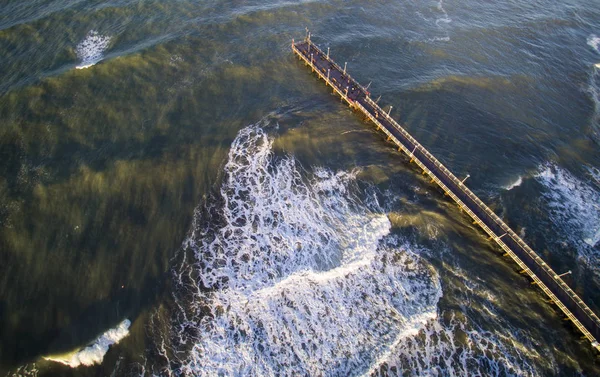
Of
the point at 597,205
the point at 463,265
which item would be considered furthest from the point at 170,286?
the point at 597,205

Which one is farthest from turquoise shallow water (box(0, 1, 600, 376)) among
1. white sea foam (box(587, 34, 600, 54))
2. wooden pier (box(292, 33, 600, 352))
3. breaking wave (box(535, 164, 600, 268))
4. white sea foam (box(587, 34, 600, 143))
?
wooden pier (box(292, 33, 600, 352))

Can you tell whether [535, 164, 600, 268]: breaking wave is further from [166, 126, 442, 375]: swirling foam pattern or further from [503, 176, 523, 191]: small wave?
[166, 126, 442, 375]: swirling foam pattern

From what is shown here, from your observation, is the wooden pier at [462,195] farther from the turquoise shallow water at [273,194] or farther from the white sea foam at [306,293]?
the white sea foam at [306,293]

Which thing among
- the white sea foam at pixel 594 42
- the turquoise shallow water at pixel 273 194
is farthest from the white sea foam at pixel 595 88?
the turquoise shallow water at pixel 273 194

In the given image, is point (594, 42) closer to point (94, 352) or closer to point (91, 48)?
point (91, 48)

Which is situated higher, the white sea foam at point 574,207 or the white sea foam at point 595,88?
the white sea foam at point 595,88

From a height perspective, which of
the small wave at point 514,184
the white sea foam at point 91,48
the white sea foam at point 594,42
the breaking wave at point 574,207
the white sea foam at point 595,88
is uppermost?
the white sea foam at point 91,48

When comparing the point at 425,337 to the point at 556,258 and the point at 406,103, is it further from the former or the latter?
the point at 406,103

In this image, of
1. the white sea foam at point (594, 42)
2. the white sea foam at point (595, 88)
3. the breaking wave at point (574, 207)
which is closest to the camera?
the breaking wave at point (574, 207)
